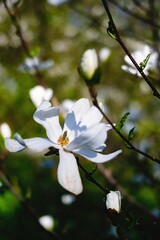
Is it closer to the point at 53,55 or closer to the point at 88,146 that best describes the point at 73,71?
the point at 53,55

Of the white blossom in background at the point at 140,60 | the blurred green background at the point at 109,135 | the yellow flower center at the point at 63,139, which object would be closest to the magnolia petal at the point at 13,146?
the yellow flower center at the point at 63,139

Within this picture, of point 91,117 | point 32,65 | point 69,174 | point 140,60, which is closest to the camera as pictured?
point 69,174

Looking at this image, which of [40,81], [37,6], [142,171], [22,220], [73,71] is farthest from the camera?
[73,71]

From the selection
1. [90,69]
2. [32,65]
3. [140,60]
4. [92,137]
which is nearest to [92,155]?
[92,137]

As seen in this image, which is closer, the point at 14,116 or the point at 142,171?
the point at 142,171

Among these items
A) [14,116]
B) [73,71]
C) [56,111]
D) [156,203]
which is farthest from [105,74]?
[56,111]

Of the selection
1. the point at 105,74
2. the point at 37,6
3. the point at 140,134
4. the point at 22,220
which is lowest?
the point at 105,74

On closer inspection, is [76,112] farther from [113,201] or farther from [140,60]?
[140,60]
